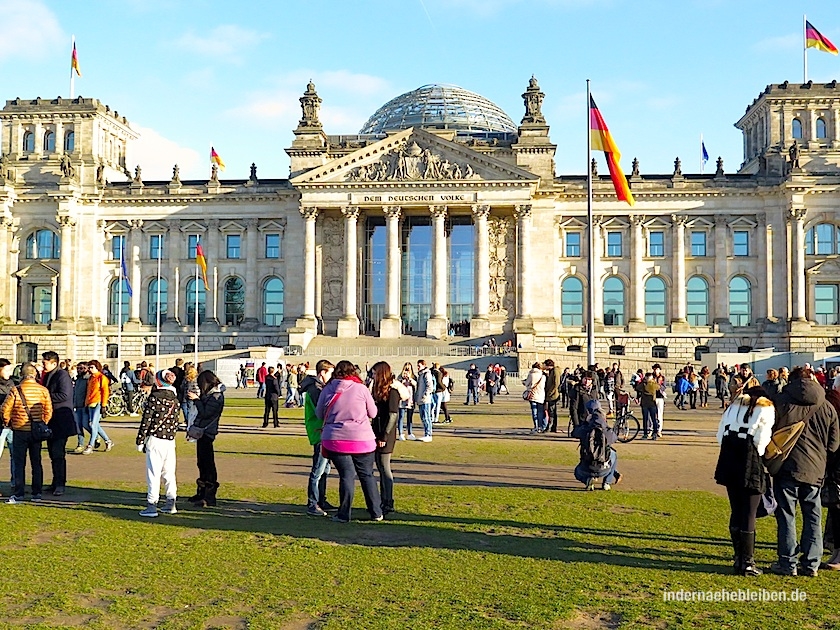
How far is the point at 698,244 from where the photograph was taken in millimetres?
69188

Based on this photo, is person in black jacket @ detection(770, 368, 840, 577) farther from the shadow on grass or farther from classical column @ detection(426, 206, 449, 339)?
classical column @ detection(426, 206, 449, 339)

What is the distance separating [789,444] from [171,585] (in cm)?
692

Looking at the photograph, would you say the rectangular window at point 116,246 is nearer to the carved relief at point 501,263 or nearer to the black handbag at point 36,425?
the carved relief at point 501,263

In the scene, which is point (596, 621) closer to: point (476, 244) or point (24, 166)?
point (476, 244)

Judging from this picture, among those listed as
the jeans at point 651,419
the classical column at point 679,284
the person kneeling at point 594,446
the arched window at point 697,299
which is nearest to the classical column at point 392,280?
the classical column at point 679,284

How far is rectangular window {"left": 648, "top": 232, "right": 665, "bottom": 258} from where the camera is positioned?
69.4 m

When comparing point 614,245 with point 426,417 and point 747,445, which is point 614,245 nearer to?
point 426,417

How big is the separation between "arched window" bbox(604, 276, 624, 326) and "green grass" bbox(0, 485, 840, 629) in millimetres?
56396

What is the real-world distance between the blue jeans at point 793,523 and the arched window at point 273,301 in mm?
63865

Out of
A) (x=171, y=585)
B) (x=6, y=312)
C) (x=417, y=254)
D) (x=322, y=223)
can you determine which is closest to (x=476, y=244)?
(x=417, y=254)

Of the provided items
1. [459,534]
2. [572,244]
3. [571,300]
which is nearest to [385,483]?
[459,534]

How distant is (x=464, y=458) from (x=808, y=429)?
11.2 m

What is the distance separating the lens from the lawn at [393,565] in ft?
26.9

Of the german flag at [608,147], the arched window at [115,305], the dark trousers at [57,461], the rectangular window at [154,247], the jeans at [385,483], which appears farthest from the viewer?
the arched window at [115,305]
